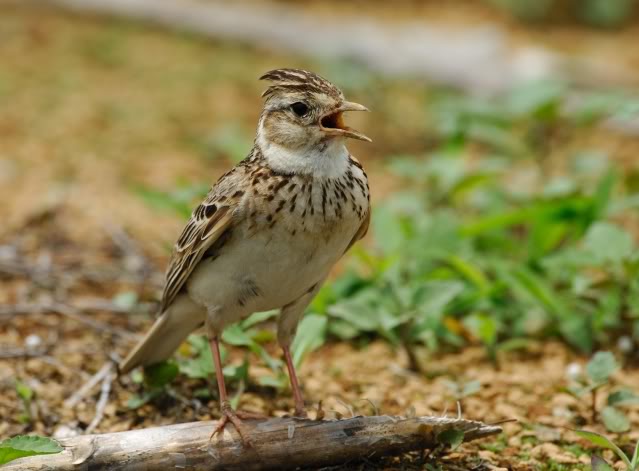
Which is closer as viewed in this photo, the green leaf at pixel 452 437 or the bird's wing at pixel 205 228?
the green leaf at pixel 452 437

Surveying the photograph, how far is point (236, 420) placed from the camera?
12.6 ft

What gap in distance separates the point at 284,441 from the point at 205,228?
94 centimetres

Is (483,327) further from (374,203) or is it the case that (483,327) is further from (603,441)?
(374,203)

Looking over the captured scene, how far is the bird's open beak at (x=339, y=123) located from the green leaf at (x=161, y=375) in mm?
1324

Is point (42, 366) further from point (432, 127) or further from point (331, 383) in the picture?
point (432, 127)

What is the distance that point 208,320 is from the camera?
13.7ft

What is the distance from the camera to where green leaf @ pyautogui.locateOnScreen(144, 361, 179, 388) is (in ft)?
14.6

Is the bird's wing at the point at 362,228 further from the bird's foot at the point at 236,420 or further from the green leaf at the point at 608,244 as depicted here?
the green leaf at the point at 608,244

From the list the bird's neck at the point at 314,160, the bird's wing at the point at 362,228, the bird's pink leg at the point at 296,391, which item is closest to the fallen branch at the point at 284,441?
the bird's pink leg at the point at 296,391

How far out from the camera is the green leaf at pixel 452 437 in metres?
3.78

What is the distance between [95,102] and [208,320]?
577cm

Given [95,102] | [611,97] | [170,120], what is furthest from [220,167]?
[611,97]

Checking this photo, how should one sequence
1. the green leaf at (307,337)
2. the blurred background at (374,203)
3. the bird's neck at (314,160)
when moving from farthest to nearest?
1. the blurred background at (374,203)
2. the green leaf at (307,337)
3. the bird's neck at (314,160)

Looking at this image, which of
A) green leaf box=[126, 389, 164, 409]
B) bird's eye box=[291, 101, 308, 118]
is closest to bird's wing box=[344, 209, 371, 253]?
bird's eye box=[291, 101, 308, 118]
